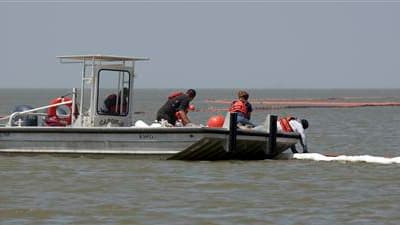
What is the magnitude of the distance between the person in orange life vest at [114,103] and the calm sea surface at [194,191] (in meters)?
1.06

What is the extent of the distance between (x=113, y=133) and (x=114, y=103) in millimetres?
1132

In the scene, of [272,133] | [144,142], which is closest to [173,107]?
[144,142]

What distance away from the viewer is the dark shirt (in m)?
20.9

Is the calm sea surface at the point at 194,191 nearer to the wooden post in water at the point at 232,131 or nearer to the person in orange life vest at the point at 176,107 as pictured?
the wooden post in water at the point at 232,131

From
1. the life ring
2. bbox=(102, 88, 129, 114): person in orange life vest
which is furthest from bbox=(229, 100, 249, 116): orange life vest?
the life ring

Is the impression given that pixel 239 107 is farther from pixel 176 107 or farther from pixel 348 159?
pixel 348 159

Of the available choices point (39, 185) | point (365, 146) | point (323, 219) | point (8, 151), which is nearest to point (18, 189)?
point (39, 185)

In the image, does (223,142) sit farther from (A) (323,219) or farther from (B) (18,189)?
(A) (323,219)

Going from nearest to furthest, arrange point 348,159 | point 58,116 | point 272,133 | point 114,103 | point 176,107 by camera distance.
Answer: point 272,133, point 176,107, point 114,103, point 348,159, point 58,116

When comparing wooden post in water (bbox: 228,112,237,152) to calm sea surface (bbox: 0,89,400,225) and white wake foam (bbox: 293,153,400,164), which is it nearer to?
calm sea surface (bbox: 0,89,400,225)

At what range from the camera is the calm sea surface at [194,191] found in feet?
48.5

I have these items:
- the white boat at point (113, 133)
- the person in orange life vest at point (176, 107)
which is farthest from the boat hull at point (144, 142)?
the person in orange life vest at point (176, 107)

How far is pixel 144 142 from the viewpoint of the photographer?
66.2 feet

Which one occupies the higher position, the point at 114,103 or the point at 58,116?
the point at 114,103
